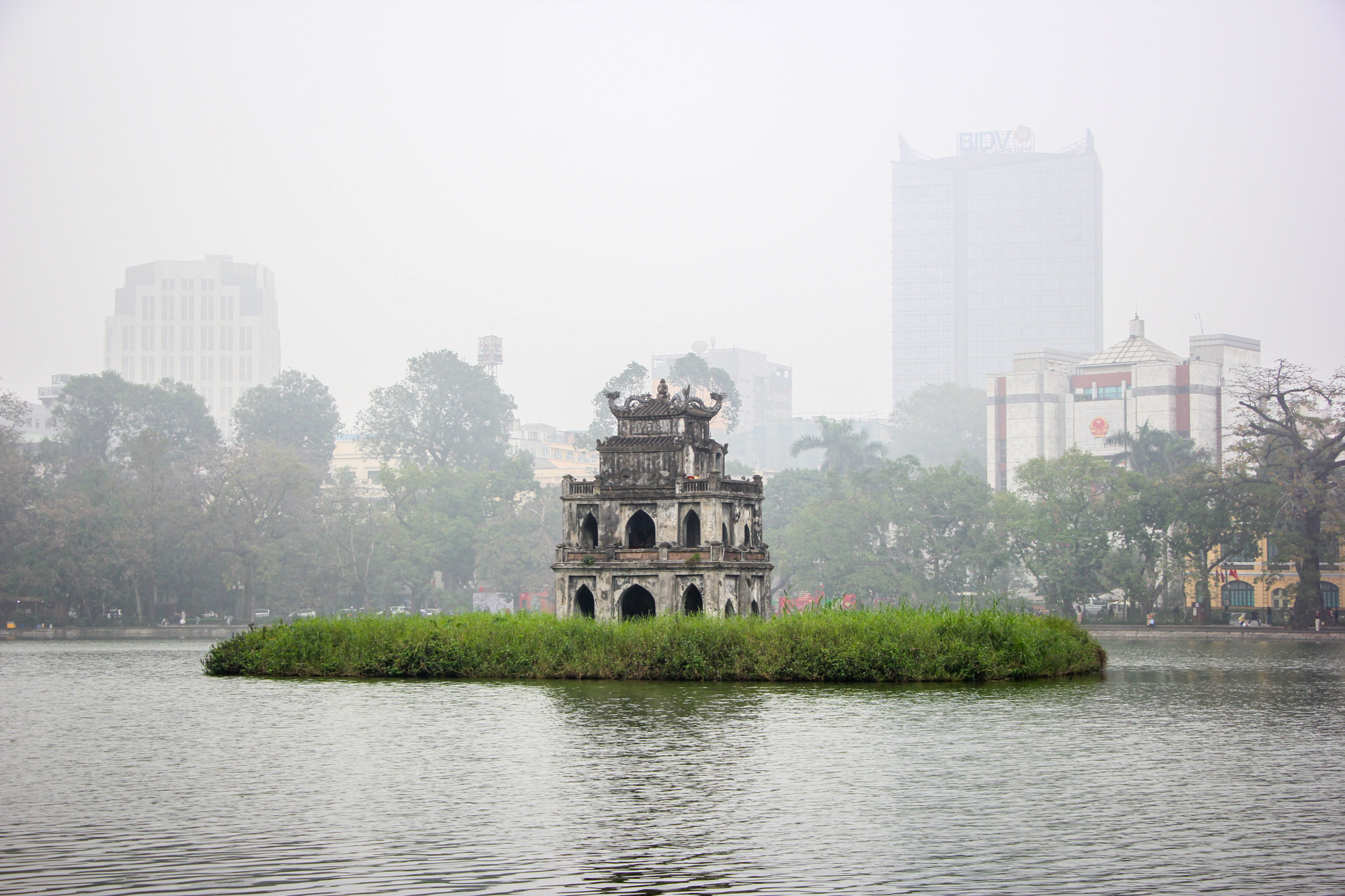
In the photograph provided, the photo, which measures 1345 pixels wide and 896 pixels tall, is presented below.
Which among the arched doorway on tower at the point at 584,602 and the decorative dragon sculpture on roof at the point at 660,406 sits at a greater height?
the decorative dragon sculpture on roof at the point at 660,406

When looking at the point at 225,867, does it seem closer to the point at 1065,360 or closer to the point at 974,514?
the point at 974,514

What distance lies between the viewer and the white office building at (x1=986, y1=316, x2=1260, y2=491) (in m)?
129

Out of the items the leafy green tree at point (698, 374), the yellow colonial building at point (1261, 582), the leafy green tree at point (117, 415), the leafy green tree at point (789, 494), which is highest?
the leafy green tree at point (698, 374)

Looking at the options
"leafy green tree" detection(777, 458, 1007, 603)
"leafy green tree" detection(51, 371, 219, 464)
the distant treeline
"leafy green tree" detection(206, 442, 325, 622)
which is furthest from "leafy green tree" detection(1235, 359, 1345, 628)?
"leafy green tree" detection(51, 371, 219, 464)

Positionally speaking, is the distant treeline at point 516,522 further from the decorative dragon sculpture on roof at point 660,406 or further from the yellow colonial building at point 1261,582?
the decorative dragon sculpture on roof at point 660,406

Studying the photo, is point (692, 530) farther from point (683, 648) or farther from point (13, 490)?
point (13, 490)

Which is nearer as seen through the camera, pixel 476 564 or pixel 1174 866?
pixel 1174 866

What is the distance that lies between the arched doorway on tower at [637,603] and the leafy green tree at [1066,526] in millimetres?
44590

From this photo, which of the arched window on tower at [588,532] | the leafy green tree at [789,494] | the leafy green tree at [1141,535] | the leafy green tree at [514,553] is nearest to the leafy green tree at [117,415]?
the leafy green tree at [514,553]

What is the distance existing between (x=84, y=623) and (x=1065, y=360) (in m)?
97.6

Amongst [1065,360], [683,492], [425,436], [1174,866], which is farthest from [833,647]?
[1065,360]

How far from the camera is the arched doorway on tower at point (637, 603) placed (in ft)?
178

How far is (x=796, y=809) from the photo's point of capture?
74.1 feet

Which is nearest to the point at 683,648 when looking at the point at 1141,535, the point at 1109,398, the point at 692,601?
the point at 692,601
